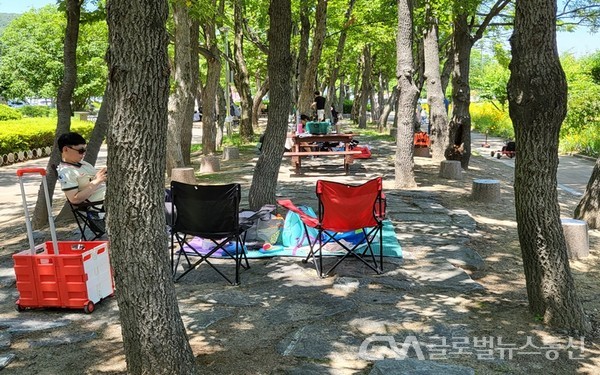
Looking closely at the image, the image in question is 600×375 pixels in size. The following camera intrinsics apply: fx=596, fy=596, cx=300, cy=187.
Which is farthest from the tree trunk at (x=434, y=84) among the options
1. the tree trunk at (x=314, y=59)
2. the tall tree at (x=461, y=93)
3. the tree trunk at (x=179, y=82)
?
the tree trunk at (x=179, y=82)

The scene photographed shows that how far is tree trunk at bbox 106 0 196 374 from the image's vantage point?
313 cm

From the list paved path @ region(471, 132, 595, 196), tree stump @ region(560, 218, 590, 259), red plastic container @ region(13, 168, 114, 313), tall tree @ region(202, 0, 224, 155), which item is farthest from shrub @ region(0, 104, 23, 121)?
tree stump @ region(560, 218, 590, 259)

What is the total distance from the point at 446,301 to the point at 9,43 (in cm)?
4334

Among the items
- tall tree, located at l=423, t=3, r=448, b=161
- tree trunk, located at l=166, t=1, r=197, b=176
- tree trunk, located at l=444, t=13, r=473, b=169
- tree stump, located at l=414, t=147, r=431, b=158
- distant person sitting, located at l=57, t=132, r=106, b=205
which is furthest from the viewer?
tree stump, located at l=414, t=147, r=431, b=158

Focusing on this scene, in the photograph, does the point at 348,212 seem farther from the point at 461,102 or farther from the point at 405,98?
the point at 461,102

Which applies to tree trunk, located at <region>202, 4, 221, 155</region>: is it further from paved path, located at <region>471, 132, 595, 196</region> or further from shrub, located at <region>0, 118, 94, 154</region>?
paved path, located at <region>471, 132, 595, 196</region>

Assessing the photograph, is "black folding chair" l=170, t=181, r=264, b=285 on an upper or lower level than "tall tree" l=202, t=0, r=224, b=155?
lower

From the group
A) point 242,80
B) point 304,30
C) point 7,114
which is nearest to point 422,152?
point 304,30

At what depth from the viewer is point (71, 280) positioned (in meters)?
4.90

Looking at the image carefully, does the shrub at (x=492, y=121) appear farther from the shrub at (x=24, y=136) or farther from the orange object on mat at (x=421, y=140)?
the shrub at (x=24, y=136)

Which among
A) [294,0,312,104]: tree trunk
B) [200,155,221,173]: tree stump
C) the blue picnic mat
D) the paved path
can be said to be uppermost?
[294,0,312,104]: tree trunk

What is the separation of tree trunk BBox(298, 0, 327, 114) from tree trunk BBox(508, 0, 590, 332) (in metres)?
13.0

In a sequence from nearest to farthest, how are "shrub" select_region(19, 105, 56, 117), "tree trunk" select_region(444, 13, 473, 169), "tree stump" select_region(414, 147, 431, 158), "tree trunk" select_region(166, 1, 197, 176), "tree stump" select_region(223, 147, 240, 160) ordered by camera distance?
"tree trunk" select_region(166, 1, 197, 176) → "tree trunk" select_region(444, 13, 473, 169) → "tree stump" select_region(223, 147, 240, 160) → "tree stump" select_region(414, 147, 431, 158) → "shrub" select_region(19, 105, 56, 117)

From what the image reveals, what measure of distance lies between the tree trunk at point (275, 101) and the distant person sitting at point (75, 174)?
235cm
